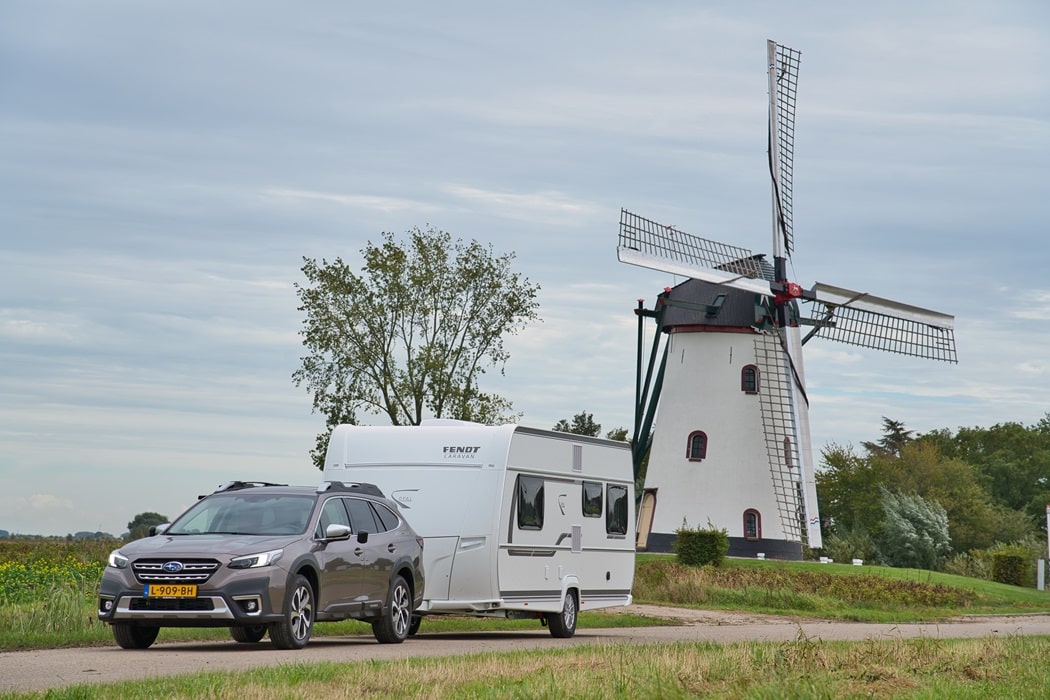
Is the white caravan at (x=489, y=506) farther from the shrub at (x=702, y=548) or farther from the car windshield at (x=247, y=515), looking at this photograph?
the shrub at (x=702, y=548)

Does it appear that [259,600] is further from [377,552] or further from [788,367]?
[788,367]

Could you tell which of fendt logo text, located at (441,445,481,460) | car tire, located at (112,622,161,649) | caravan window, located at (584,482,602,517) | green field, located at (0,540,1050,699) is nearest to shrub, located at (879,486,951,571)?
green field, located at (0,540,1050,699)

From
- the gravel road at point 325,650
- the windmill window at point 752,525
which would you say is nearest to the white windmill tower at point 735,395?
the windmill window at point 752,525

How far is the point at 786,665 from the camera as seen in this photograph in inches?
484

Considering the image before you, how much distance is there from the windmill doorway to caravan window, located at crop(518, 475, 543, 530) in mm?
30357

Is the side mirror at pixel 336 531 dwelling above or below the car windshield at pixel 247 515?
below

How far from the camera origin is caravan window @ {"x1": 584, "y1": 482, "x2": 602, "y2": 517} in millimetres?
22969

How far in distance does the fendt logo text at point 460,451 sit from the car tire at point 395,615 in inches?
90.7

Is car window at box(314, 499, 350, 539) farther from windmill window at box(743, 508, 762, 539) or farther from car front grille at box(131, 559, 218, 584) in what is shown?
windmill window at box(743, 508, 762, 539)

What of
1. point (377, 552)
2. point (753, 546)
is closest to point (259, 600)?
point (377, 552)

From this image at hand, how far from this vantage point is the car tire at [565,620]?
72.2 ft

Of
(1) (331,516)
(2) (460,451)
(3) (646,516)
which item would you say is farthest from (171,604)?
(3) (646,516)

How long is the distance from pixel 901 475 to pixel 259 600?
61002 mm

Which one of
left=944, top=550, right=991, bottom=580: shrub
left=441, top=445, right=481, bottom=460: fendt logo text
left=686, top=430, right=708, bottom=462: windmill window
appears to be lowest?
left=944, top=550, right=991, bottom=580: shrub
